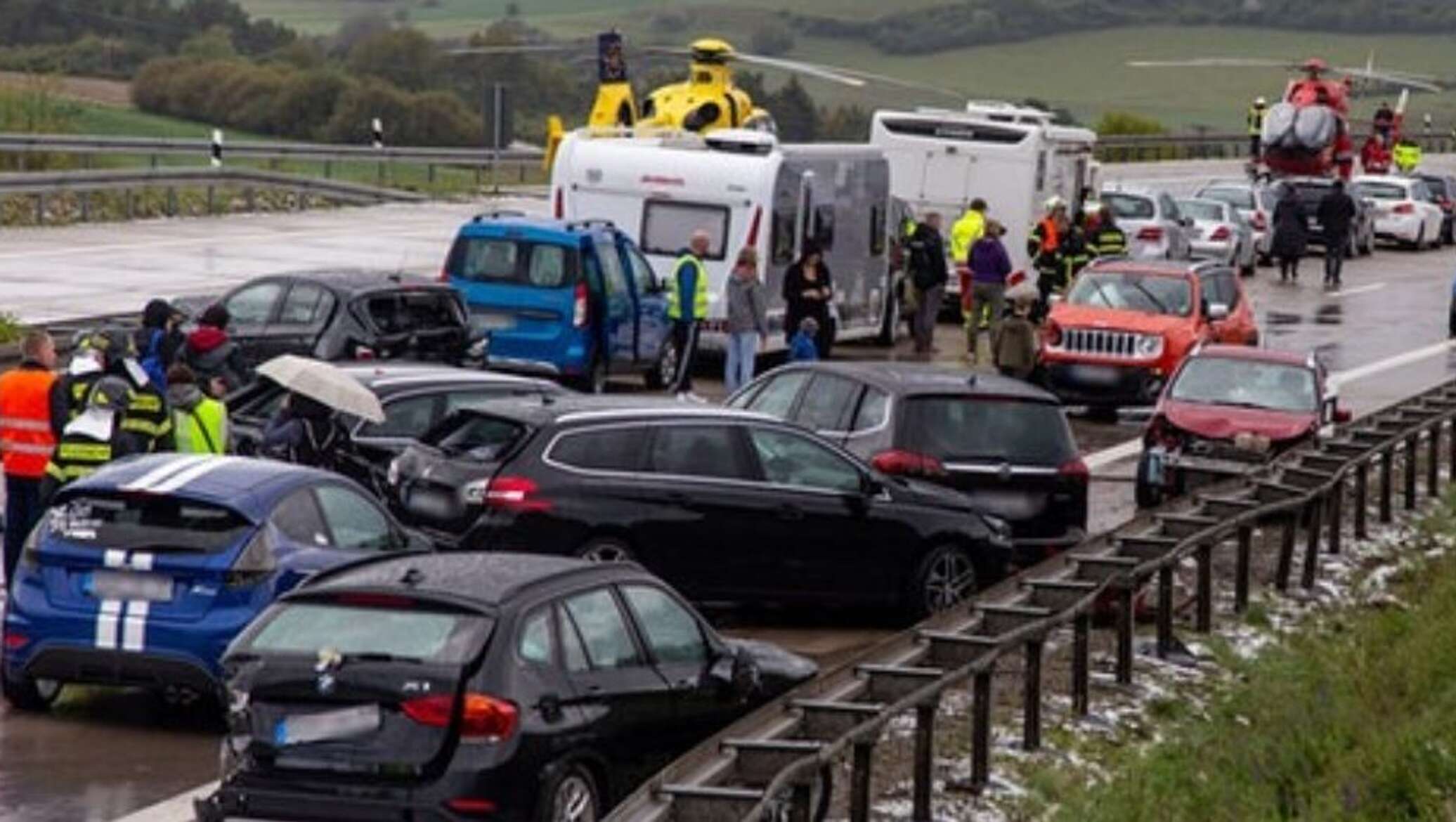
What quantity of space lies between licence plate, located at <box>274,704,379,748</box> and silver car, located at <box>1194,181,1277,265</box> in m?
42.3

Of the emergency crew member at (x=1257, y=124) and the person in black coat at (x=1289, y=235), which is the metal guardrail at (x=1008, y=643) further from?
the emergency crew member at (x=1257, y=124)

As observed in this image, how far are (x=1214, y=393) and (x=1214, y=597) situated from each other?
22.2 feet

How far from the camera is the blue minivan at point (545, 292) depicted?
106ft

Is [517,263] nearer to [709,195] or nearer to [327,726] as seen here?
[709,195]

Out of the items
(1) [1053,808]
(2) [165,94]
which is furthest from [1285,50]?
(1) [1053,808]

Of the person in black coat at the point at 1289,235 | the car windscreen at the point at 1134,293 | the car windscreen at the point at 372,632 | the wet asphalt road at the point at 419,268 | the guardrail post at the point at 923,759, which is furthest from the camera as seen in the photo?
the person in black coat at the point at 1289,235

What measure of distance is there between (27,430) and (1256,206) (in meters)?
37.8

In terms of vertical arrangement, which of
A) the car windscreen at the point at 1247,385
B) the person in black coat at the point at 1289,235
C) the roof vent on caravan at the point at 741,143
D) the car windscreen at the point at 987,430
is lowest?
the person in black coat at the point at 1289,235

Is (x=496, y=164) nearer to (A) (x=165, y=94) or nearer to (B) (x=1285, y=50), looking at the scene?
(A) (x=165, y=94)

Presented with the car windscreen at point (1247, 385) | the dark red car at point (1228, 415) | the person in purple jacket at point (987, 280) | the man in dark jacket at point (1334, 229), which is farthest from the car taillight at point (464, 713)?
the man in dark jacket at point (1334, 229)

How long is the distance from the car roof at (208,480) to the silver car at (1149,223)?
30812 mm

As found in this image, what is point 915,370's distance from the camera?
24.1m

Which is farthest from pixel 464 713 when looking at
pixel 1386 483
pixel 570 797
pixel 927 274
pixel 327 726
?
pixel 927 274

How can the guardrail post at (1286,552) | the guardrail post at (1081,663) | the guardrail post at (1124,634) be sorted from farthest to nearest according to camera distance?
the guardrail post at (1286,552) < the guardrail post at (1124,634) < the guardrail post at (1081,663)
